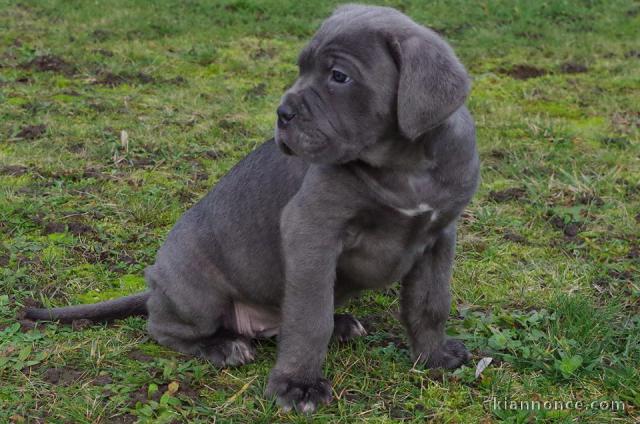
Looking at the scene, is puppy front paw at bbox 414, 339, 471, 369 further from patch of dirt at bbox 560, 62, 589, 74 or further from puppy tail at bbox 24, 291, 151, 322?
patch of dirt at bbox 560, 62, 589, 74

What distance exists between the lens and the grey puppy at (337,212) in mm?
3178

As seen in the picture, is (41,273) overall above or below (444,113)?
below

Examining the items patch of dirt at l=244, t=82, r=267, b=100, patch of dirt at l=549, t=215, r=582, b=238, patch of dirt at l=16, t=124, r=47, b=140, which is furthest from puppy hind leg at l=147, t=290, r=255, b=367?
patch of dirt at l=244, t=82, r=267, b=100

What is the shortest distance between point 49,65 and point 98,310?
19.3 ft

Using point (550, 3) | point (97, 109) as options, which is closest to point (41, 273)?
point (97, 109)

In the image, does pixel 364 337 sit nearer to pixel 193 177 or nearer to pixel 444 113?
pixel 444 113

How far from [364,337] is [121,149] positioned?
346 centimetres

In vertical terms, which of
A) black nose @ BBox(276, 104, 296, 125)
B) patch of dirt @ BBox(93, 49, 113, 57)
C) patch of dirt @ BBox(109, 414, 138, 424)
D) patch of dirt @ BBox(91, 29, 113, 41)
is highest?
black nose @ BBox(276, 104, 296, 125)

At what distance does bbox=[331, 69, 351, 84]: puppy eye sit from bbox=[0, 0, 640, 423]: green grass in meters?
1.36

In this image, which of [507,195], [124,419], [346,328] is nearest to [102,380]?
[124,419]

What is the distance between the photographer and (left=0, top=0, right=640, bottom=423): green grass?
3.52m

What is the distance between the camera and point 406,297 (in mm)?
3805

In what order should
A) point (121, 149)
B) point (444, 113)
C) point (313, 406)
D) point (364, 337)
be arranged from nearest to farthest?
point (444, 113), point (313, 406), point (364, 337), point (121, 149)

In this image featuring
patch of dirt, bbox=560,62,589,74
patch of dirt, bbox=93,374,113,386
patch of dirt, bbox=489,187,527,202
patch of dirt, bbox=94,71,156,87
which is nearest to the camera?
patch of dirt, bbox=93,374,113,386
